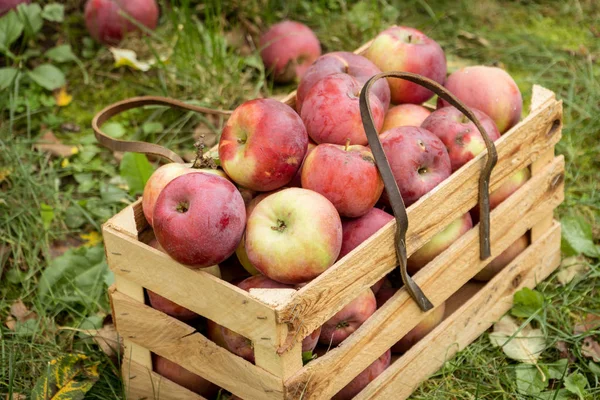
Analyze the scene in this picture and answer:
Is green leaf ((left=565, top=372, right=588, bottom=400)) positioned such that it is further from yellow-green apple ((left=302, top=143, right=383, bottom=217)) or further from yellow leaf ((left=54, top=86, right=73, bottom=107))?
yellow leaf ((left=54, top=86, right=73, bottom=107))

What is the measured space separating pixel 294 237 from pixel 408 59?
1010 millimetres

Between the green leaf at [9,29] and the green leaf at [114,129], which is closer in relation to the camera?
the green leaf at [114,129]

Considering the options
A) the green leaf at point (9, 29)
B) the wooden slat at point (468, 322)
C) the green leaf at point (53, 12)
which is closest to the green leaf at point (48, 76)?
the green leaf at point (9, 29)

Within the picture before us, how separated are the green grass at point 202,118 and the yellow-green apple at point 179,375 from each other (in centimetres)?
20

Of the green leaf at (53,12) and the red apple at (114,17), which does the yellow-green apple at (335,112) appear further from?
the green leaf at (53,12)

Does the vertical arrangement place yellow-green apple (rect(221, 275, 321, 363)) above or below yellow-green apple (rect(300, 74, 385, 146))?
below

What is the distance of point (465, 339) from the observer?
105 inches

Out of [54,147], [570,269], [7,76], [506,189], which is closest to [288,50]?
[54,147]

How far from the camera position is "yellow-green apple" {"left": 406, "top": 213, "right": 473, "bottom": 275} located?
246cm

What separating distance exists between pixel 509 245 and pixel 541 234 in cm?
23

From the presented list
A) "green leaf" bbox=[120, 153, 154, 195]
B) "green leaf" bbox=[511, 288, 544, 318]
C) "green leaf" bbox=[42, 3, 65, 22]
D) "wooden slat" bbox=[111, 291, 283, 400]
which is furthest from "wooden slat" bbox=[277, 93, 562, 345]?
"green leaf" bbox=[42, 3, 65, 22]

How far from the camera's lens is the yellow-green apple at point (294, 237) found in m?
2.00

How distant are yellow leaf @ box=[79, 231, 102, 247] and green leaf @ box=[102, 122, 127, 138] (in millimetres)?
568

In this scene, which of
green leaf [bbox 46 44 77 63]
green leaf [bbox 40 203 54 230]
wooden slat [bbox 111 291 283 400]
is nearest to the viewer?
wooden slat [bbox 111 291 283 400]
